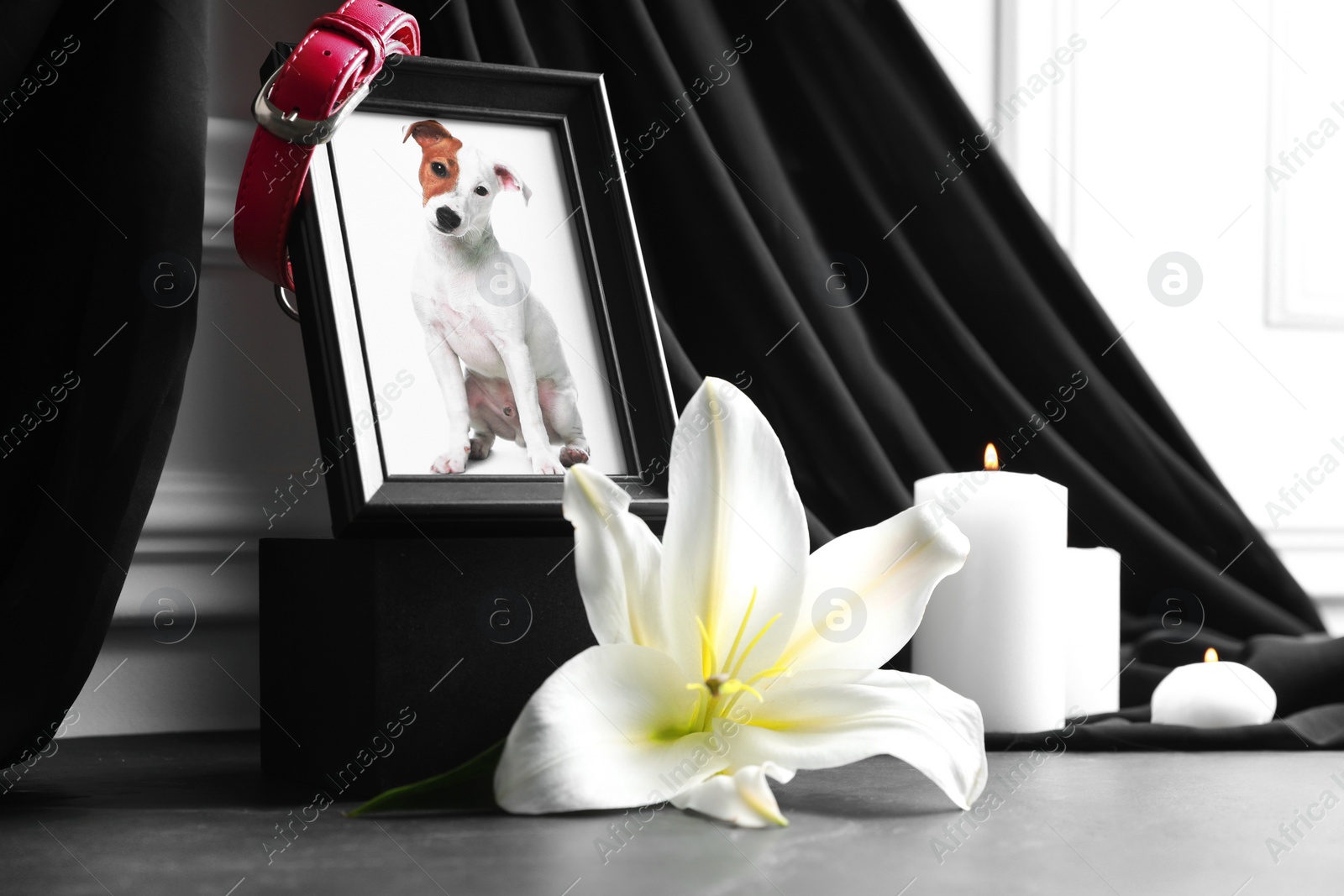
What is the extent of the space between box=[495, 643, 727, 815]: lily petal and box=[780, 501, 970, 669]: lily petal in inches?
2.7

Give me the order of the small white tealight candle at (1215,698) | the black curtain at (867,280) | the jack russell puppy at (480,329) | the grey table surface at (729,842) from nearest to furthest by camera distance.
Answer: the grey table surface at (729,842)
the jack russell puppy at (480,329)
the small white tealight candle at (1215,698)
the black curtain at (867,280)

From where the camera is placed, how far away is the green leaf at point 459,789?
1.65 feet

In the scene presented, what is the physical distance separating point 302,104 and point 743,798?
401 millimetres

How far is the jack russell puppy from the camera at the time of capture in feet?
2.17

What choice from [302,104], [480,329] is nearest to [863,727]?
[480,329]

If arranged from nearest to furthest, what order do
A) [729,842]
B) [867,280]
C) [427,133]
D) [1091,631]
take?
[729,842] < [427,133] < [1091,631] < [867,280]

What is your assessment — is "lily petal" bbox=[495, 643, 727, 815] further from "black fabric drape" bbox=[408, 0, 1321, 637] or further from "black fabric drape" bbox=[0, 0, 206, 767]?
"black fabric drape" bbox=[408, 0, 1321, 637]

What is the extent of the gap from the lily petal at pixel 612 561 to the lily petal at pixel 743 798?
8cm

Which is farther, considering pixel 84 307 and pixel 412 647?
pixel 84 307

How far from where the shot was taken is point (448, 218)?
27.1 inches

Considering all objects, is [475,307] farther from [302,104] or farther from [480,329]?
[302,104]

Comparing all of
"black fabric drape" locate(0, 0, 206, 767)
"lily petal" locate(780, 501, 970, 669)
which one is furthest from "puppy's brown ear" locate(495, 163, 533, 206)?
"lily petal" locate(780, 501, 970, 669)

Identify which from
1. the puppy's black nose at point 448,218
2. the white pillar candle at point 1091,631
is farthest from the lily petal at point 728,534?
the white pillar candle at point 1091,631

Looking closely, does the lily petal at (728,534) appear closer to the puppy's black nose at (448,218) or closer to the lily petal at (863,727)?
the lily petal at (863,727)
